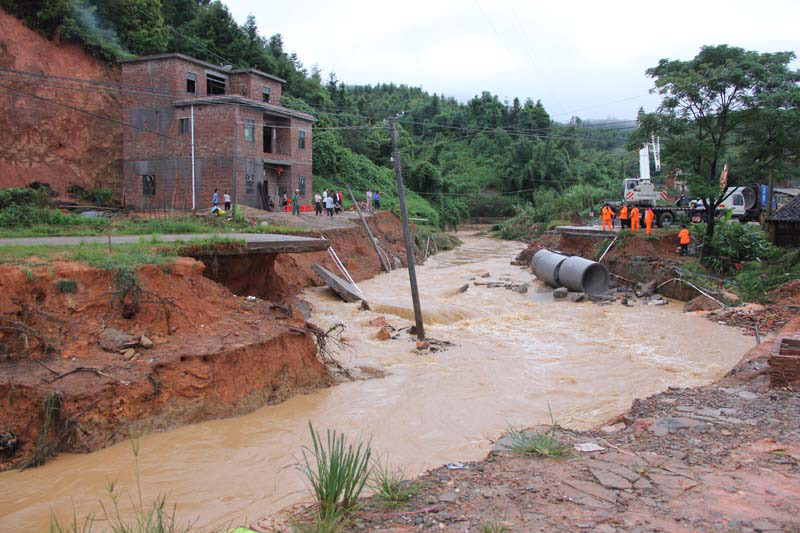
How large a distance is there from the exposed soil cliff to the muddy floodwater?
20.4 meters

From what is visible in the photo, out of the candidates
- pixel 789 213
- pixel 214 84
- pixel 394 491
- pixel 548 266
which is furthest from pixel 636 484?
pixel 214 84

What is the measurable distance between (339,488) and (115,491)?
149 inches

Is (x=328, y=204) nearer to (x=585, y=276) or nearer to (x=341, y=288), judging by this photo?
(x=341, y=288)

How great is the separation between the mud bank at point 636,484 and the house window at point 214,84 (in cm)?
3262

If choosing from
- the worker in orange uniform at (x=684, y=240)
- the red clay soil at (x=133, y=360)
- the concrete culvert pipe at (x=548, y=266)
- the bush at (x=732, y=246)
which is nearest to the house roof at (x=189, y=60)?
the concrete culvert pipe at (x=548, y=266)

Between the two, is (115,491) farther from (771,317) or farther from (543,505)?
(771,317)

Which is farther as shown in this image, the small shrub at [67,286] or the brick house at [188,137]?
the brick house at [188,137]

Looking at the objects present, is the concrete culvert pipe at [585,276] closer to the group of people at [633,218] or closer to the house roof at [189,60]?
the group of people at [633,218]

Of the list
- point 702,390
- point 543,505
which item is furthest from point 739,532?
point 702,390

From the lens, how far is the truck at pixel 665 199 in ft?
91.8

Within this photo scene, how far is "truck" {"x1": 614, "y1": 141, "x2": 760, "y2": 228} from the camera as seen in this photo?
27984 millimetres

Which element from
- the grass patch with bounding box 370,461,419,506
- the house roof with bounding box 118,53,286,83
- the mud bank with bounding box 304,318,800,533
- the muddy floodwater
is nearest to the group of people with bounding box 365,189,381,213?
the house roof with bounding box 118,53,286,83

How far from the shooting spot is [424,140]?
81.0 meters

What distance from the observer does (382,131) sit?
200 feet
